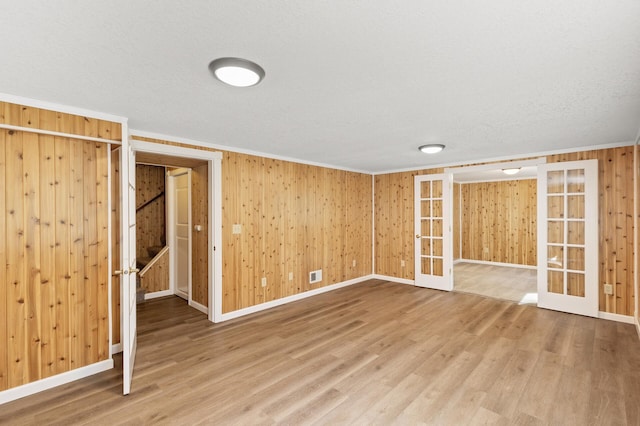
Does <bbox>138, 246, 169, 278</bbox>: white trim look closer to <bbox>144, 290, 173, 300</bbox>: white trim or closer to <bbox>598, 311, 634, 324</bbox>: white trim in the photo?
<bbox>144, 290, 173, 300</bbox>: white trim

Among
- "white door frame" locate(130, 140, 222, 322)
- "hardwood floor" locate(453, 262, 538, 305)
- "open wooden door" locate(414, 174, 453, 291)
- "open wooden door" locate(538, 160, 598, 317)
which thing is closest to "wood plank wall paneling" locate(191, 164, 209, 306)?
"white door frame" locate(130, 140, 222, 322)

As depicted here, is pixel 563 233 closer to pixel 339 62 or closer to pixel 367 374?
pixel 367 374

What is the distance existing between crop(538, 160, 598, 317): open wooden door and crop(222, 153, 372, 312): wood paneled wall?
→ 3099 mm

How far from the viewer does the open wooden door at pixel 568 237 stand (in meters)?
4.04

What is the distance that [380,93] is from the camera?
2.27 meters

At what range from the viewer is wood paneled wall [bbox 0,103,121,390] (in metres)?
2.36

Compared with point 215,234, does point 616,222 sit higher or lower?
higher

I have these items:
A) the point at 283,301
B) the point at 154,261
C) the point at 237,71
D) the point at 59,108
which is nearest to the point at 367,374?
the point at 283,301

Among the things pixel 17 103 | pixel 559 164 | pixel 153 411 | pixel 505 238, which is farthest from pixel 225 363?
pixel 505 238

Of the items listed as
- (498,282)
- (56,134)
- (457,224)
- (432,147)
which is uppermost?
(432,147)

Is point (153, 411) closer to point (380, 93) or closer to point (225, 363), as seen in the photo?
point (225, 363)

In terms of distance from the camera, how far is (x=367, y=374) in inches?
105

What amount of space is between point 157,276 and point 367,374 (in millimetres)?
4209

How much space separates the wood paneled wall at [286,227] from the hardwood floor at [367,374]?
0.66 meters
